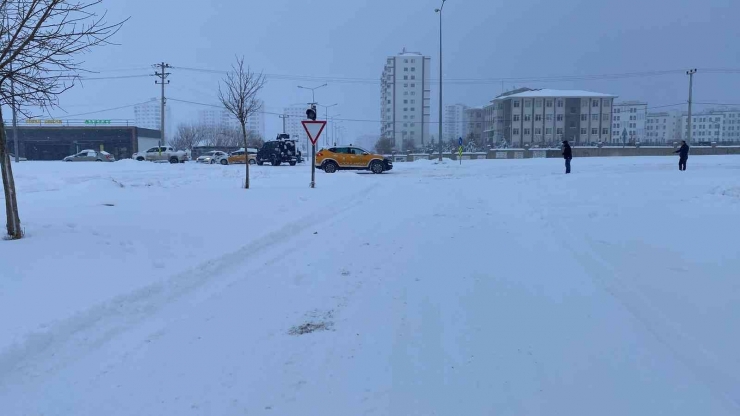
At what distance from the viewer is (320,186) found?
70.6 ft

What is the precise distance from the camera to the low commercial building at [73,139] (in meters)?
76.7

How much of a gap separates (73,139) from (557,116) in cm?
8028

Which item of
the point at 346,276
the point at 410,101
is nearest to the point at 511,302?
the point at 346,276

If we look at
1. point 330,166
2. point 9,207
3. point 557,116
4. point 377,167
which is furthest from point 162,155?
point 557,116

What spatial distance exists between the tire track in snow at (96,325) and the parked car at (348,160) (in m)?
25.0

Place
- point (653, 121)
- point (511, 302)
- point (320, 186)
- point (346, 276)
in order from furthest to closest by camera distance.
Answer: point (653, 121) < point (320, 186) < point (346, 276) < point (511, 302)

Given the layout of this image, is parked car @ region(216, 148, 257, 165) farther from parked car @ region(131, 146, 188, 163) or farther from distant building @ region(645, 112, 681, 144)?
distant building @ region(645, 112, 681, 144)

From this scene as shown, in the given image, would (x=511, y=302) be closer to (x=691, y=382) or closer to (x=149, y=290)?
(x=691, y=382)

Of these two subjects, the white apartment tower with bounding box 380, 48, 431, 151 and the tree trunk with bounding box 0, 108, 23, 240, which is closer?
the tree trunk with bounding box 0, 108, 23, 240

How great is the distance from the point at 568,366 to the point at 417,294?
2442 mm

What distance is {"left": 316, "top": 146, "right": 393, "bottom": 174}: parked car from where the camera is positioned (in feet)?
111

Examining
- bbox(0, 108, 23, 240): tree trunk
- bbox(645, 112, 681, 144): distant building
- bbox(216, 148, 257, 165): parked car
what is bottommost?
bbox(0, 108, 23, 240): tree trunk

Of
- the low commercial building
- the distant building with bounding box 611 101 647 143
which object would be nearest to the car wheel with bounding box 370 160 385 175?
the low commercial building

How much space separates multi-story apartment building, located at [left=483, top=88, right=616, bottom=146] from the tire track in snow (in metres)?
102
